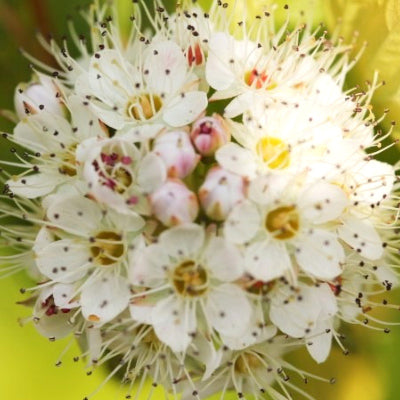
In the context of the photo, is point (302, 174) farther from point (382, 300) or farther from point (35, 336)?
point (35, 336)

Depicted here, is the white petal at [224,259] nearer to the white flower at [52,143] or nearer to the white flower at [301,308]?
the white flower at [301,308]

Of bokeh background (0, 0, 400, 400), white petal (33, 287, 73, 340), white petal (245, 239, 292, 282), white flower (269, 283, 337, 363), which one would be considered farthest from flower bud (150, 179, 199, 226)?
bokeh background (0, 0, 400, 400)

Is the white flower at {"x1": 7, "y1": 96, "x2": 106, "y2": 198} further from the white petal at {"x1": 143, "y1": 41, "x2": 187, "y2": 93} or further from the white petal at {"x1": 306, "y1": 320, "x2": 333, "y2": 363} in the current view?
the white petal at {"x1": 306, "y1": 320, "x2": 333, "y2": 363}

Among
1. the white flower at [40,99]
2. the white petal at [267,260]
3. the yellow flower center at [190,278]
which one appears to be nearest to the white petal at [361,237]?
the white petal at [267,260]

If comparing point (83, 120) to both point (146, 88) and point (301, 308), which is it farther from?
point (301, 308)

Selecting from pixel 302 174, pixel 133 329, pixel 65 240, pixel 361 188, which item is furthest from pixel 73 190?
pixel 361 188
